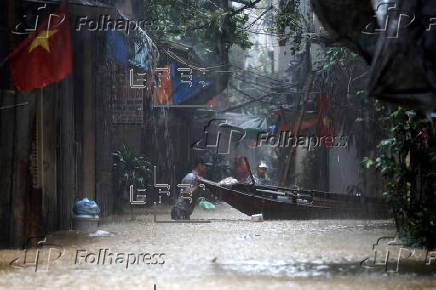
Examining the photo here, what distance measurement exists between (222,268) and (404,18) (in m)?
3.68

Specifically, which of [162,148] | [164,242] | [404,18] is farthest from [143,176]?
[404,18]

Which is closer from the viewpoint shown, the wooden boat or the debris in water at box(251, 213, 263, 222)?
the debris in water at box(251, 213, 263, 222)

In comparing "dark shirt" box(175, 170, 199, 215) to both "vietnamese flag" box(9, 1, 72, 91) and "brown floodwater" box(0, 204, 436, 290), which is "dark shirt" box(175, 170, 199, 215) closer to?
"brown floodwater" box(0, 204, 436, 290)

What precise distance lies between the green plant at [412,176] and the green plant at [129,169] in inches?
387

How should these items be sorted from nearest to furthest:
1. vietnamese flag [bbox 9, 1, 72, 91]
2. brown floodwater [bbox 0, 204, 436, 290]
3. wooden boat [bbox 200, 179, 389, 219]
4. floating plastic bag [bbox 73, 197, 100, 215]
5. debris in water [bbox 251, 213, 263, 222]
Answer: brown floodwater [bbox 0, 204, 436, 290]
vietnamese flag [bbox 9, 1, 72, 91]
floating plastic bag [bbox 73, 197, 100, 215]
debris in water [bbox 251, 213, 263, 222]
wooden boat [bbox 200, 179, 389, 219]

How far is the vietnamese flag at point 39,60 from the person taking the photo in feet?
31.0

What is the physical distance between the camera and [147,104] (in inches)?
787

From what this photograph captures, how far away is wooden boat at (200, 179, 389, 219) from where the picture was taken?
654 inches

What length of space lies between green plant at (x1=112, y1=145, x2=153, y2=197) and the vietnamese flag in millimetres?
9327

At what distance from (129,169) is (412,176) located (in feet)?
35.0

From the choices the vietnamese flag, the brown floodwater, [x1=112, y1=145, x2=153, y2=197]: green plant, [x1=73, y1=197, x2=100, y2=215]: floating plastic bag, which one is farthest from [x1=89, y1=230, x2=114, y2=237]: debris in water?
[x1=112, y1=145, x2=153, y2=197]: green plant

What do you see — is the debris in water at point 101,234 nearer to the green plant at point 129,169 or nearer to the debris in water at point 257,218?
the debris in water at point 257,218

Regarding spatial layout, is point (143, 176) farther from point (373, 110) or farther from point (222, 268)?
point (222, 268)

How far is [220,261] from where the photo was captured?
9.07m
